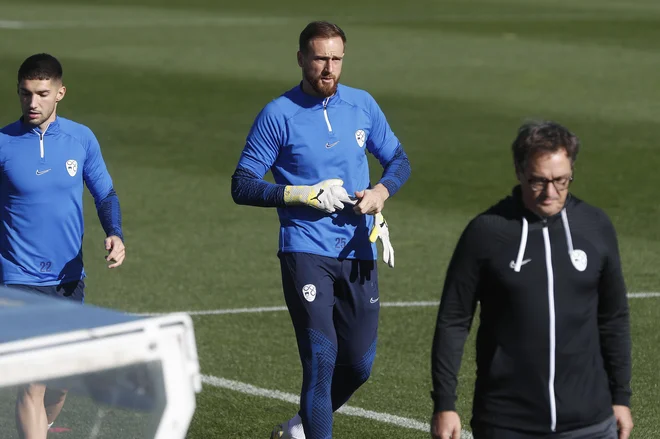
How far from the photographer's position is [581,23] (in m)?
34.3

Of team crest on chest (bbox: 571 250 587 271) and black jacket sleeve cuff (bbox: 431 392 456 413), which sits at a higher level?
team crest on chest (bbox: 571 250 587 271)

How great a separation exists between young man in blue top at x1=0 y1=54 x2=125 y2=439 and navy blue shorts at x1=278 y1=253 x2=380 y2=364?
1.01m

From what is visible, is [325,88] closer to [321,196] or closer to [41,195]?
→ [321,196]

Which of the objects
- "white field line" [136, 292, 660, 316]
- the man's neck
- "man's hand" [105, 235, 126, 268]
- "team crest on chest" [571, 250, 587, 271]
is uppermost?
the man's neck

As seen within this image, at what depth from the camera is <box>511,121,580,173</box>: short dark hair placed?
552 cm

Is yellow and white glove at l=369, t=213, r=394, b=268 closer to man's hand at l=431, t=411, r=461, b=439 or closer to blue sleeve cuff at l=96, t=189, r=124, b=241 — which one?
blue sleeve cuff at l=96, t=189, r=124, b=241

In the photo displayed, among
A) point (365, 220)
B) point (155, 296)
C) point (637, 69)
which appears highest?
point (637, 69)

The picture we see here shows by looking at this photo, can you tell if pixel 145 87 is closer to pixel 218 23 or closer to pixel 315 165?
pixel 218 23

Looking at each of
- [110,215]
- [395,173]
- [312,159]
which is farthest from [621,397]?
[110,215]

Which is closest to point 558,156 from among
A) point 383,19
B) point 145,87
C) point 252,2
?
point 145,87

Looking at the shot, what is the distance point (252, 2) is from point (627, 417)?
1441 inches

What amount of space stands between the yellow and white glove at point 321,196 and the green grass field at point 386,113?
169cm

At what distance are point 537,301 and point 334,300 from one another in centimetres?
246

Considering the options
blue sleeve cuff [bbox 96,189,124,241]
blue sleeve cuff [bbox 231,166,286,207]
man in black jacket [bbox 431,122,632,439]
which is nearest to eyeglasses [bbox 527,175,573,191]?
man in black jacket [bbox 431,122,632,439]
